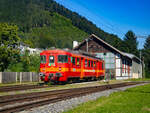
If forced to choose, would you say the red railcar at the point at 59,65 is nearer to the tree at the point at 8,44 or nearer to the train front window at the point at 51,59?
the train front window at the point at 51,59

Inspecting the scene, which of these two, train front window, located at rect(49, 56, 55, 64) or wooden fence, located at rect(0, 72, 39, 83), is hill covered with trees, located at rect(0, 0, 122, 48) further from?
train front window, located at rect(49, 56, 55, 64)

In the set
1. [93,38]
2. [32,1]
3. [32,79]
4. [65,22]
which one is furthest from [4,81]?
[32,1]

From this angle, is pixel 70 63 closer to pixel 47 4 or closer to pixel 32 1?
pixel 47 4

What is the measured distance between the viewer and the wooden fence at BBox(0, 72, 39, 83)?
25.1 meters

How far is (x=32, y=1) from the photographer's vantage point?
18275 centimetres

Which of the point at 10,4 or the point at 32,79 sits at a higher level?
the point at 10,4

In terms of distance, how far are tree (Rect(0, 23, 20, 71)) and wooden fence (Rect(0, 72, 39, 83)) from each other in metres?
2.47

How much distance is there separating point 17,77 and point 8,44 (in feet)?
15.2

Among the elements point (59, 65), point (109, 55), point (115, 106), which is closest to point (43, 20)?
point (109, 55)

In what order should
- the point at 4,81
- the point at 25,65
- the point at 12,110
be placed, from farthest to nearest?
the point at 25,65
the point at 4,81
the point at 12,110

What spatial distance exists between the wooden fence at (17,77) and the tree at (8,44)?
97.4 inches

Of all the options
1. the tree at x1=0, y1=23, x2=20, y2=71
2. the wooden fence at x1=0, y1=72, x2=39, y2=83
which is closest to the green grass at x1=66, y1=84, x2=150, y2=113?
the wooden fence at x1=0, y1=72, x2=39, y2=83

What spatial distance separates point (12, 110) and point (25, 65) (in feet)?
81.0

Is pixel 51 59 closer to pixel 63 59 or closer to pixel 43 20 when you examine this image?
pixel 63 59
